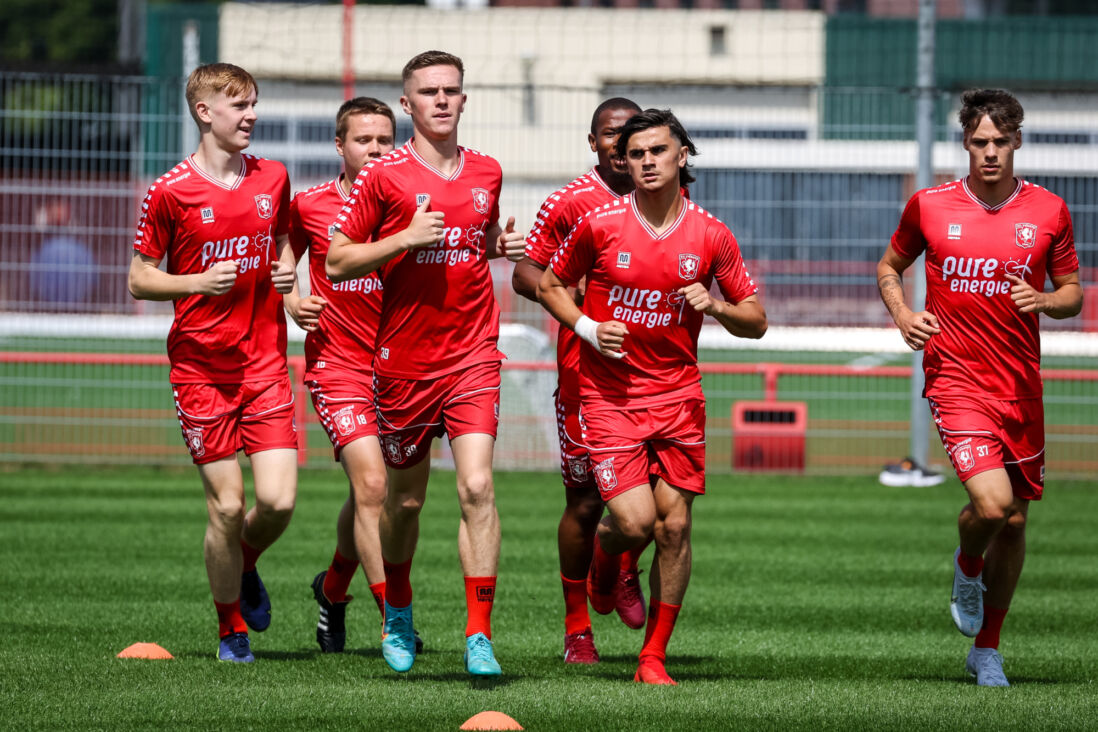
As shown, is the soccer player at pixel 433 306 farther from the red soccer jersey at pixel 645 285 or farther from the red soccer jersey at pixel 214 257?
the red soccer jersey at pixel 214 257

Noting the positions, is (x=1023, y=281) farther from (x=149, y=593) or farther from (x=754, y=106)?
(x=754, y=106)

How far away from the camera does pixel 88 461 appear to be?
1573 centimetres

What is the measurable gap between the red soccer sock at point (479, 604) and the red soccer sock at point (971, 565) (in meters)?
2.28

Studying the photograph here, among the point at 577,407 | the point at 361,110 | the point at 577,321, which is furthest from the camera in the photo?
the point at 361,110

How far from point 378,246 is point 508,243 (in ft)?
2.29

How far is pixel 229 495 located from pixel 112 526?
16.5 ft

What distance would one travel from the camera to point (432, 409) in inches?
266

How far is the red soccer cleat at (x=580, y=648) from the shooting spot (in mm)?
7395

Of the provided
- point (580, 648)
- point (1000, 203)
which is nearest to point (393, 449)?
point (580, 648)

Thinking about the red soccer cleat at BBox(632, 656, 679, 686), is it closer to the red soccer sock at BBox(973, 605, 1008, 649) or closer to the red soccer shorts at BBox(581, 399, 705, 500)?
the red soccer shorts at BBox(581, 399, 705, 500)

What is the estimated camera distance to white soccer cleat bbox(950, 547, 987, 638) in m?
7.05

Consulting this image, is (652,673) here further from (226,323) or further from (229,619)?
(226,323)

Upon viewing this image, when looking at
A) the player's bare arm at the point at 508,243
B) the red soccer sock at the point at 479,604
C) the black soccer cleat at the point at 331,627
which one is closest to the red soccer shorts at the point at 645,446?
the red soccer sock at the point at 479,604

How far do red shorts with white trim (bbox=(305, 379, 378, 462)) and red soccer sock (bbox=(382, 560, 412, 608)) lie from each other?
801 mm
